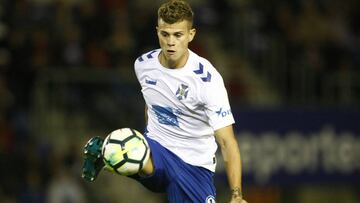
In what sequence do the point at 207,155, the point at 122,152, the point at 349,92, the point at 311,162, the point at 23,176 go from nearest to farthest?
1. the point at 122,152
2. the point at 207,155
3. the point at 23,176
4. the point at 311,162
5. the point at 349,92

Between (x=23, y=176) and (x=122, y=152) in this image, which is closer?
(x=122, y=152)

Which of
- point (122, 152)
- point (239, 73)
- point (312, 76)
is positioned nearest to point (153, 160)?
point (122, 152)

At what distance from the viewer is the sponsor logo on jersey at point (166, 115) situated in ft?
25.2

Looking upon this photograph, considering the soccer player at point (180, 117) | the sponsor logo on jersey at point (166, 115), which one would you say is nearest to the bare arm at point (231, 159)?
the soccer player at point (180, 117)

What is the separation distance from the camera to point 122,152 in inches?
283

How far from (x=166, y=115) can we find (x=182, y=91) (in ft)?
0.97

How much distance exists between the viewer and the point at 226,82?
15.2 meters

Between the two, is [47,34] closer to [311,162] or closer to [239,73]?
[239,73]

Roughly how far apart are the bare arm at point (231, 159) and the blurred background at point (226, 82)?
6.12 m

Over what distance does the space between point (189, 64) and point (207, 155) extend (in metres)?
0.80

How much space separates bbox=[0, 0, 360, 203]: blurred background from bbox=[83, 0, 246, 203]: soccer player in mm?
5518

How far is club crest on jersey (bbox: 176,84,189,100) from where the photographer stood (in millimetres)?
7516

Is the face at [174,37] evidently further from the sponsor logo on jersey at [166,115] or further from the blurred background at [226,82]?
the blurred background at [226,82]

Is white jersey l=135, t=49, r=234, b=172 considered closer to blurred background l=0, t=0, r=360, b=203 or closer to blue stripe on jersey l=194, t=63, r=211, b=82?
blue stripe on jersey l=194, t=63, r=211, b=82
